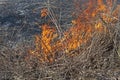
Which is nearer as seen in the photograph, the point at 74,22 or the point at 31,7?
Answer: the point at 74,22

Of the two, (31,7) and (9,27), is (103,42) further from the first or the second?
(31,7)

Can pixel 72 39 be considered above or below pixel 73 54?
above

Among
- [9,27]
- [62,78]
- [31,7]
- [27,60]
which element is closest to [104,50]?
[62,78]

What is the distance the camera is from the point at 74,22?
609cm

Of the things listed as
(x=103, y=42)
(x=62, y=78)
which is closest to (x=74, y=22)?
(x=103, y=42)

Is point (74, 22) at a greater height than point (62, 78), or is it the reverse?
point (74, 22)

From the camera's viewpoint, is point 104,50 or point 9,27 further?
point 9,27

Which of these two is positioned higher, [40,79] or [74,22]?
[74,22]

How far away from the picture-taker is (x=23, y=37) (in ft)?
20.3

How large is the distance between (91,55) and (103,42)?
30 centimetres

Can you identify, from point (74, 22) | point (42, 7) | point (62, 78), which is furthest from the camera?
point (42, 7)

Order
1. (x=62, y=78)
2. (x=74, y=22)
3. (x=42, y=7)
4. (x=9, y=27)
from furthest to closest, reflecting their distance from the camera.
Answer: (x=42, y=7)
(x=9, y=27)
(x=74, y=22)
(x=62, y=78)

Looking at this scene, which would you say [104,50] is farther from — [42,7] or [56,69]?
[42,7]

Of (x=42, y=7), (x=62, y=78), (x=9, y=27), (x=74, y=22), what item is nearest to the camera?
(x=62, y=78)
